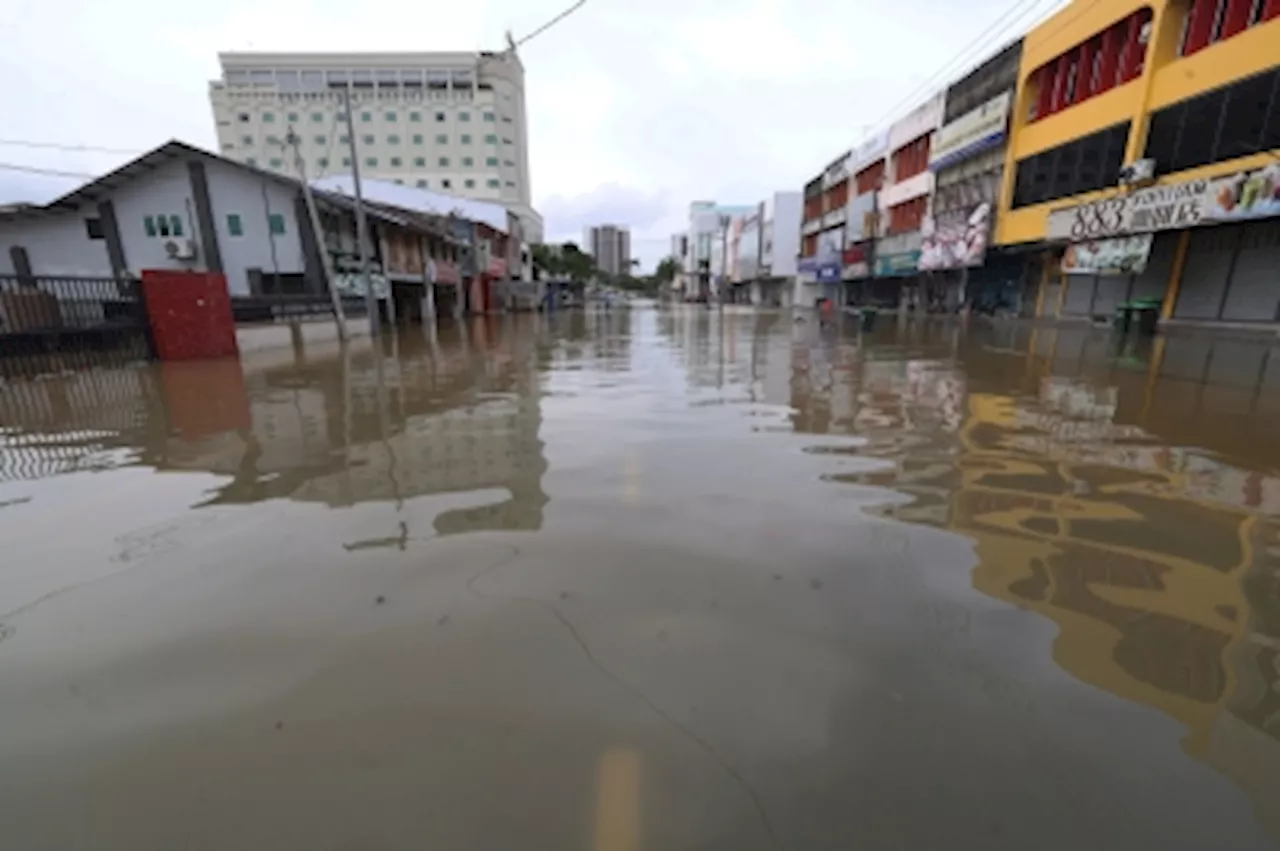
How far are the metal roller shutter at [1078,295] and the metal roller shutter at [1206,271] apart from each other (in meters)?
3.63

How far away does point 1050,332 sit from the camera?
2027 centimetres

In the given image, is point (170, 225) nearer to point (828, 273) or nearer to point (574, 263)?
point (828, 273)

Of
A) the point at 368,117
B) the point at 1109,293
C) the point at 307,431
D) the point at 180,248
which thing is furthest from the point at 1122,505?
the point at 368,117

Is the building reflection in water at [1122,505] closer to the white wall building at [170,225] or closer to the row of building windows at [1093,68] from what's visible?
the row of building windows at [1093,68]

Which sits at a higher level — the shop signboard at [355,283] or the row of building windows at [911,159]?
the row of building windows at [911,159]

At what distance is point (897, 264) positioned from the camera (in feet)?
116

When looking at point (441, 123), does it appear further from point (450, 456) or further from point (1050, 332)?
point (450, 456)

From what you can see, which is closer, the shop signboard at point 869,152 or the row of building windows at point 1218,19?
the row of building windows at point 1218,19

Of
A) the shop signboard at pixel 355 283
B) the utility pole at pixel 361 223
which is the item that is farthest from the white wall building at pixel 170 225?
the utility pole at pixel 361 223

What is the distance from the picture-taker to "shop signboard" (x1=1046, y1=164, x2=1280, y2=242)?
1500cm

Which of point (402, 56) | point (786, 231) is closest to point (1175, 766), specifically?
point (786, 231)

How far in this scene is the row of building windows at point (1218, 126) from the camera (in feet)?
49.8

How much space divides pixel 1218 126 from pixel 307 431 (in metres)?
23.3

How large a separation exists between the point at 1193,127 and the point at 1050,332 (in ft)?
21.3
